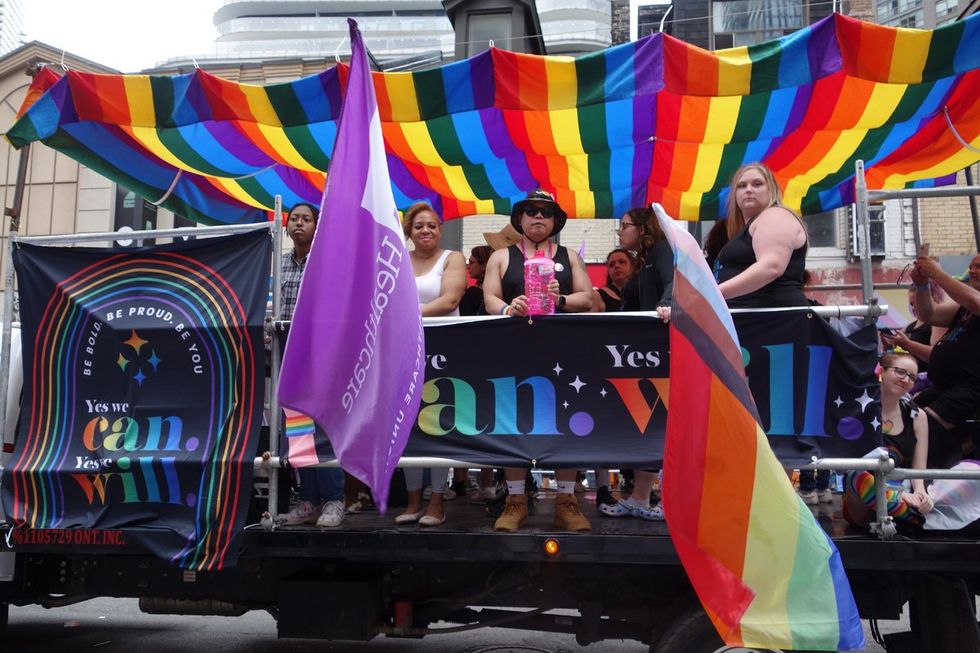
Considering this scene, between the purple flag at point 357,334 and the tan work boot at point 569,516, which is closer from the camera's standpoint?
the purple flag at point 357,334

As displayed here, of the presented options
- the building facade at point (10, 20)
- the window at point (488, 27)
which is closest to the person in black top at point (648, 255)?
the window at point (488, 27)

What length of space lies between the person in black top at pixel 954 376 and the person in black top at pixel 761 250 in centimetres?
63

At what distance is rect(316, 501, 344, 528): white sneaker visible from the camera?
4070 mm

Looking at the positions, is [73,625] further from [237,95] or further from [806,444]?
[806,444]

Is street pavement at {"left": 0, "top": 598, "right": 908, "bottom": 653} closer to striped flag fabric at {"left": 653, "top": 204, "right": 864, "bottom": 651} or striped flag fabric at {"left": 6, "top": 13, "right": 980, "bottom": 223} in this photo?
striped flag fabric at {"left": 653, "top": 204, "right": 864, "bottom": 651}

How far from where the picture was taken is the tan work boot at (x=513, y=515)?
3.91m

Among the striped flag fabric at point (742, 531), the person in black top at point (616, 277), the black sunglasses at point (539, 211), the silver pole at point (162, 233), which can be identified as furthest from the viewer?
the person in black top at point (616, 277)

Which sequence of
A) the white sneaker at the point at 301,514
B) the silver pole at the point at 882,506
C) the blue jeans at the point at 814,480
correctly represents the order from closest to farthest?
the silver pole at the point at 882,506 → the white sneaker at the point at 301,514 → the blue jeans at the point at 814,480

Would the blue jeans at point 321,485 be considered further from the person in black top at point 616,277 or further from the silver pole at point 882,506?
the silver pole at point 882,506

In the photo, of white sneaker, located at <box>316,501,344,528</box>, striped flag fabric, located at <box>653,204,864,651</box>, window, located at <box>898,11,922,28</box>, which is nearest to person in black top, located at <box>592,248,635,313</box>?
white sneaker, located at <box>316,501,344,528</box>

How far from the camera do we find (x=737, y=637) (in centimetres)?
302

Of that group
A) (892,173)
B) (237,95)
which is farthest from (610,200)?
(237,95)

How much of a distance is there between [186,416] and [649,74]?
3.13m

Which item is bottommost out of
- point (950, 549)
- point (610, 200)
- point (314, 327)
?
point (950, 549)
